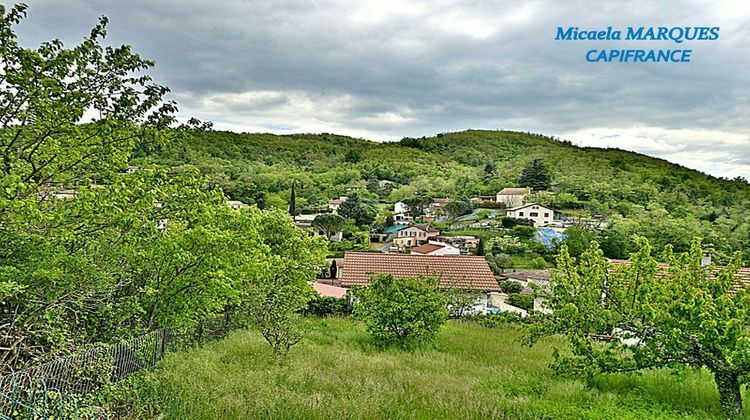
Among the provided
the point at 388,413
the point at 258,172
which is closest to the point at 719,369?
the point at 388,413

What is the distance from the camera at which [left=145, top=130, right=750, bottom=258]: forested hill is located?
53625 millimetres

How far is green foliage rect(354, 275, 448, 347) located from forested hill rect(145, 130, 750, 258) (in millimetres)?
28007

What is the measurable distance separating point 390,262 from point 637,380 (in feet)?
53.6

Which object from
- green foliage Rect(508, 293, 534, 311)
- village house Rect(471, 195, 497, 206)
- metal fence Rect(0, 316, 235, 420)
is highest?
village house Rect(471, 195, 497, 206)

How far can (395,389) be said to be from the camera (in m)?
7.72

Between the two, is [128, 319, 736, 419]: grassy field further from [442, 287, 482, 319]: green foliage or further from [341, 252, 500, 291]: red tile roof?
[341, 252, 500, 291]: red tile roof

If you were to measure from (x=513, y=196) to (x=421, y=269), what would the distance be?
5425 centimetres

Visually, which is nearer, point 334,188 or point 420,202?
point 420,202

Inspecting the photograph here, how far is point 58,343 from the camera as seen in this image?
677 cm

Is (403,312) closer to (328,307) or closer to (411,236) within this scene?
(328,307)

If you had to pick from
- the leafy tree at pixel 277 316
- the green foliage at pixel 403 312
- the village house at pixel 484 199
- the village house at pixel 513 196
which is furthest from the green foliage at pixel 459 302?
the village house at pixel 484 199

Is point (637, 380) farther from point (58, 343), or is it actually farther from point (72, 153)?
point (72, 153)

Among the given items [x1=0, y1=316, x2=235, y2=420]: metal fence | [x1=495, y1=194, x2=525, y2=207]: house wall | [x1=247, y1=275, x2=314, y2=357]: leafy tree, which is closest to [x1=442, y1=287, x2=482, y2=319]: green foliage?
[x1=247, y1=275, x2=314, y2=357]: leafy tree

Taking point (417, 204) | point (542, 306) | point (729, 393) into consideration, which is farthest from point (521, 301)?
point (417, 204)
